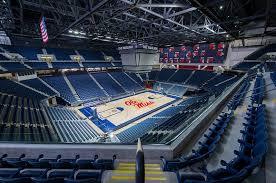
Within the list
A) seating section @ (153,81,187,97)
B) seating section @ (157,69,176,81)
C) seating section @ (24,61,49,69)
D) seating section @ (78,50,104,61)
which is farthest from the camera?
seating section @ (157,69,176,81)

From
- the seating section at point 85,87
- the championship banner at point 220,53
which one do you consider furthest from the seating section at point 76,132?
the championship banner at point 220,53

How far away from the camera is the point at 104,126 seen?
14.3m

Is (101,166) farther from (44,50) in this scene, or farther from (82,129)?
(44,50)

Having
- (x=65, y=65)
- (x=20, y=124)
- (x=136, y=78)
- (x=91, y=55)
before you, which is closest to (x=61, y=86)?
(x=65, y=65)

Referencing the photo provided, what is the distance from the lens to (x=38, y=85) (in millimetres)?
18984

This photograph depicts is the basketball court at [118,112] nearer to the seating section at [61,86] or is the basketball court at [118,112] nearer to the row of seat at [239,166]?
the seating section at [61,86]

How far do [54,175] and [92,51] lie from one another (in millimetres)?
30338

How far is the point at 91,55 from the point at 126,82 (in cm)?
897

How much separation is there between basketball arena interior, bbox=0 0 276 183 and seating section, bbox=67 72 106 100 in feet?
0.86

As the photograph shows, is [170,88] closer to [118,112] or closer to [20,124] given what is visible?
[118,112]

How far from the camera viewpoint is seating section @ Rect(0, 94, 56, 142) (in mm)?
7754

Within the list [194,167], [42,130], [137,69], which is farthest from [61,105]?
[194,167]

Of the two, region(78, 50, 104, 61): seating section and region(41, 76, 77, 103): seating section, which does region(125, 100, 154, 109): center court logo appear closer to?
region(41, 76, 77, 103): seating section

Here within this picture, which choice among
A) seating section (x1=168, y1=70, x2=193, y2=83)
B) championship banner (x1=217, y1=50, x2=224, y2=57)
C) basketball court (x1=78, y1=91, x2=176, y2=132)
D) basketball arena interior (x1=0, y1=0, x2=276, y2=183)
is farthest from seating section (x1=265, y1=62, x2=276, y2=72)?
seating section (x1=168, y1=70, x2=193, y2=83)
